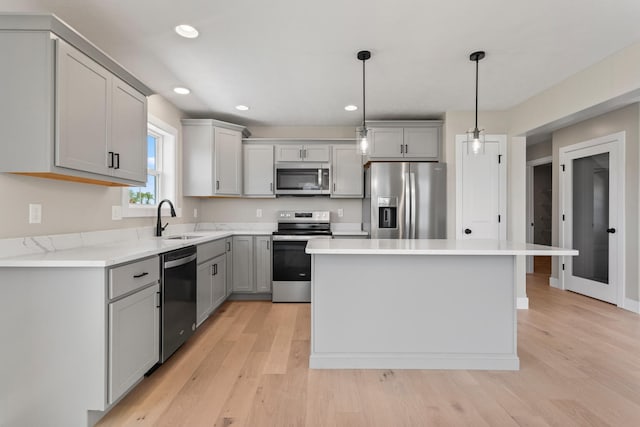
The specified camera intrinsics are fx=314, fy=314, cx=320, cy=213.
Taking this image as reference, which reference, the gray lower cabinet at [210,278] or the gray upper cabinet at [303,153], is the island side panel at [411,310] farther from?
the gray upper cabinet at [303,153]

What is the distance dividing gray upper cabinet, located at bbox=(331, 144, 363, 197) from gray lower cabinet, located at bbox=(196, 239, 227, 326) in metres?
1.72

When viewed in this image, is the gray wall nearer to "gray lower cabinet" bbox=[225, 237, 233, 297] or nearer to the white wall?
"gray lower cabinet" bbox=[225, 237, 233, 297]

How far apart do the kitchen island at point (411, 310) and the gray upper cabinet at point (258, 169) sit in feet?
7.51

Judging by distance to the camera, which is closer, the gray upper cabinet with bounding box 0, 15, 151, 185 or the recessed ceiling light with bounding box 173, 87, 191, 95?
the gray upper cabinet with bounding box 0, 15, 151, 185

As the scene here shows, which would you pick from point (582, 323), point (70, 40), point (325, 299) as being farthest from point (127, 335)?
point (582, 323)

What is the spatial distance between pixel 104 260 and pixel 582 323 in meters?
4.25

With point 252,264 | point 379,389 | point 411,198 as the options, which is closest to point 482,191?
point 411,198

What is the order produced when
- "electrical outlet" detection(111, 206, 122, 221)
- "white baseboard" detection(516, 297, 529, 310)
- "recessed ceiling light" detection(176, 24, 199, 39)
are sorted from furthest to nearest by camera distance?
"white baseboard" detection(516, 297, 529, 310)
"electrical outlet" detection(111, 206, 122, 221)
"recessed ceiling light" detection(176, 24, 199, 39)

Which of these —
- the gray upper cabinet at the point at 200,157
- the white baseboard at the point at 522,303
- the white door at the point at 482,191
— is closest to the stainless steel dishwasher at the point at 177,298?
the gray upper cabinet at the point at 200,157

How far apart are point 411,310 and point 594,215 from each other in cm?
361

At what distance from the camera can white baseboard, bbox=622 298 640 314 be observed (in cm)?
356

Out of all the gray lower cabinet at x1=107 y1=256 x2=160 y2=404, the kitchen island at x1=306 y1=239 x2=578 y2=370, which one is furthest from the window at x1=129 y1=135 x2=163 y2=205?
Result: the kitchen island at x1=306 y1=239 x2=578 y2=370

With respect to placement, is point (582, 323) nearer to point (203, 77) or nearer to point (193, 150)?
point (203, 77)

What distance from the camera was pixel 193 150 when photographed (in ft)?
13.3
